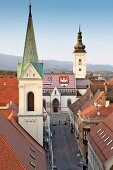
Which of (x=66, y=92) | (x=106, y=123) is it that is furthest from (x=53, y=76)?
(x=106, y=123)

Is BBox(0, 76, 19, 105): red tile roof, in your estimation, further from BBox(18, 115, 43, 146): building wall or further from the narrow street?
BBox(18, 115, 43, 146): building wall

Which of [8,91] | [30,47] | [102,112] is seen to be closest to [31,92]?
[30,47]

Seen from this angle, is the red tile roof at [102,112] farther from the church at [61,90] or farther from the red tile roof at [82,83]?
the red tile roof at [82,83]

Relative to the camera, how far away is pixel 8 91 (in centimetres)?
7981

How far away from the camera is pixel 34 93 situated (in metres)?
46.4

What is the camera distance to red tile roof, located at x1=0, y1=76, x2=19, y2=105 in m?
76.9

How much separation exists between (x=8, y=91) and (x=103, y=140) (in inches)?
1439

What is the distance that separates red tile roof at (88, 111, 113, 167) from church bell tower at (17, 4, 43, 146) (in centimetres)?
687

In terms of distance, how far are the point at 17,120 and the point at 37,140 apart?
3257 mm

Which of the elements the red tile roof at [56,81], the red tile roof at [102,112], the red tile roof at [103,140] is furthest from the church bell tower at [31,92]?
the red tile roof at [56,81]

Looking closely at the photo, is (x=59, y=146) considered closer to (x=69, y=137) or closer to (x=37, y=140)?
(x=69, y=137)

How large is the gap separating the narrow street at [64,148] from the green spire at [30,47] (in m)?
20.1

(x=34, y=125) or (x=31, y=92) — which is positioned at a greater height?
(x=31, y=92)

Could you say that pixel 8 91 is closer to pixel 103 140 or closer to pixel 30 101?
pixel 30 101
